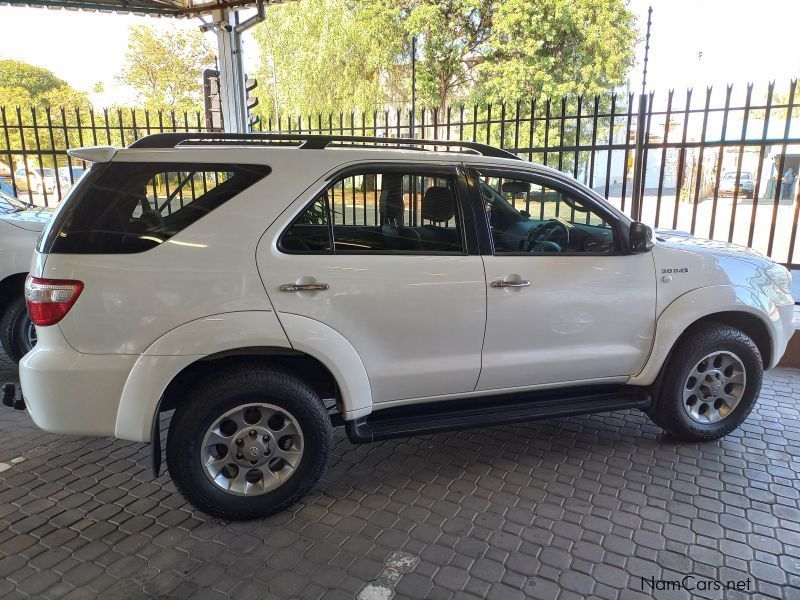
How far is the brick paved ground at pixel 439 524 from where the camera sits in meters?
2.56

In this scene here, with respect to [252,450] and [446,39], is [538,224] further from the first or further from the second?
[446,39]

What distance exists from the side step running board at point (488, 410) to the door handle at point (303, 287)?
0.80 m

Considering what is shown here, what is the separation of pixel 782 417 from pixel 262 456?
391cm

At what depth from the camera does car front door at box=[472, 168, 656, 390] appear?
3.29 metres

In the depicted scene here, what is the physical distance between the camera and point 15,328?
16.2 ft

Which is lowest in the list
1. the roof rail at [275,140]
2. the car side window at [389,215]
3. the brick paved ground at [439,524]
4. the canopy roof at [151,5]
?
the brick paved ground at [439,524]

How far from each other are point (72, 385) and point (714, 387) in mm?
3834

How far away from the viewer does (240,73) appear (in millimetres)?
10391

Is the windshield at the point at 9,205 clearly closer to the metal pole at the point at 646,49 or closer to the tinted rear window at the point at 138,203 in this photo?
the tinted rear window at the point at 138,203

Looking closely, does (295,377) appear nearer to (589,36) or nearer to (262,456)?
(262,456)

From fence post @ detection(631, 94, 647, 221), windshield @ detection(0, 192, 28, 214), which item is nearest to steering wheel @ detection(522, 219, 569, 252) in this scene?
fence post @ detection(631, 94, 647, 221)

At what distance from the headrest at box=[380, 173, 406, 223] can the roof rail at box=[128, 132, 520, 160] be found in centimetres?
26

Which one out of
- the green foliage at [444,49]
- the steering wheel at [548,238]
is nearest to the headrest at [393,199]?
the steering wheel at [548,238]

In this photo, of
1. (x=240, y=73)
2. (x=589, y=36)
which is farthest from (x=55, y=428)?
(x=589, y=36)
